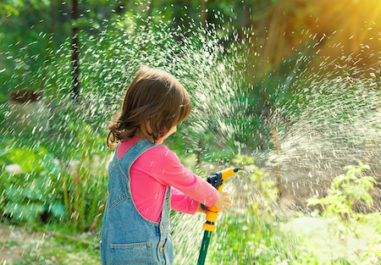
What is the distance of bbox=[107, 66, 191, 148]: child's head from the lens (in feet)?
4.64

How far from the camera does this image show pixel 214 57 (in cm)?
446

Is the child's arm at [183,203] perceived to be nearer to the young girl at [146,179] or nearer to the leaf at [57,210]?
the young girl at [146,179]

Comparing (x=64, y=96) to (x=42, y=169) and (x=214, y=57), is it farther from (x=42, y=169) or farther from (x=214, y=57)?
(x=214, y=57)

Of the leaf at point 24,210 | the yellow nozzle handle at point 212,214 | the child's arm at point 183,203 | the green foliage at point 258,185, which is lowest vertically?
the leaf at point 24,210

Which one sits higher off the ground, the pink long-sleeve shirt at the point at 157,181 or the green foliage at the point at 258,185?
the pink long-sleeve shirt at the point at 157,181

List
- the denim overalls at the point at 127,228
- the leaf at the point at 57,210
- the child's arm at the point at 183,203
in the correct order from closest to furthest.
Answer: the denim overalls at the point at 127,228, the child's arm at the point at 183,203, the leaf at the point at 57,210

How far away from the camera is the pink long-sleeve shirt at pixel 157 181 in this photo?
4.52ft

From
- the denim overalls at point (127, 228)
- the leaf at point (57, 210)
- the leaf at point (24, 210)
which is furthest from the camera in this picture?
the leaf at point (57, 210)

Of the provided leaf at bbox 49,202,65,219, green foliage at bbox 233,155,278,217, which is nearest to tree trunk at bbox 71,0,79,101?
leaf at bbox 49,202,65,219

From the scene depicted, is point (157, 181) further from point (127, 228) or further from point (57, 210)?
point (57, 210)

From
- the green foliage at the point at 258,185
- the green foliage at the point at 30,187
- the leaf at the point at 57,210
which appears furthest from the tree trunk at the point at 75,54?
the green foliage at the point at 258,185

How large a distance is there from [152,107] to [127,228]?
41cm

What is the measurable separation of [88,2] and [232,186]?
2811 mm

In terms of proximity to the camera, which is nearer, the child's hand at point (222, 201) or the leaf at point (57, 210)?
the child's hand at point (222, 201)
